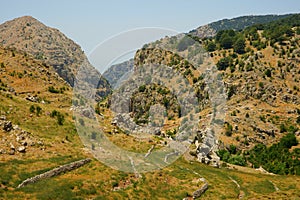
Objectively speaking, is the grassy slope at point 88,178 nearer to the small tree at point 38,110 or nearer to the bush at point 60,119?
the bush at point 60,119

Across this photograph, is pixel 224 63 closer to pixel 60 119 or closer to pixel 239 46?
→ pixel 239 46

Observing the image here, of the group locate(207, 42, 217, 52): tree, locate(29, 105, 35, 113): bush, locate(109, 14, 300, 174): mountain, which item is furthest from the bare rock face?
locate(207, 42, 217, 52): tree

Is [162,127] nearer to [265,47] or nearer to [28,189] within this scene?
[265,47]

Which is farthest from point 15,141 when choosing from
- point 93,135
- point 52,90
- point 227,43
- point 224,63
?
point 227,43

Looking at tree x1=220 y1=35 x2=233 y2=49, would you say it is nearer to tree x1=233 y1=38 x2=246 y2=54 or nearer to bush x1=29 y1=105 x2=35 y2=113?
tree x1=233 y1=38 x2=246 y2=54

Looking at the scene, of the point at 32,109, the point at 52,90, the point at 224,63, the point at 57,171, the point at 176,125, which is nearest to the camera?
the point at 57,171

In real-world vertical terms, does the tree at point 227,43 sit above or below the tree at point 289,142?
above

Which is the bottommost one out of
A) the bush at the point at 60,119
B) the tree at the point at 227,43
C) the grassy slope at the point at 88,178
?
the grassy slope at the point at 88,178

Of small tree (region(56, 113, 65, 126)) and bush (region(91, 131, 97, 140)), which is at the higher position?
small tree (region(56, 113, 65, 126))

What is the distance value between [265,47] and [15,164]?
145204 mm

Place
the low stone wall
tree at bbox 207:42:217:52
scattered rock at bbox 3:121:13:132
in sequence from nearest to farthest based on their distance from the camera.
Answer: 1. the low stone wall
2. scattered rock at bbox 3:121:13:132
3. tree at bbox 207:42:217:52

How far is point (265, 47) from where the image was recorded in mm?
161000

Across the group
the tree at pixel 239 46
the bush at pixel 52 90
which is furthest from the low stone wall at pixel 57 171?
the tree at pixel 239 46

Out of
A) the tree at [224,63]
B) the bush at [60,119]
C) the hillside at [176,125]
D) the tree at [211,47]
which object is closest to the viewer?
the hillside at [176,125]
